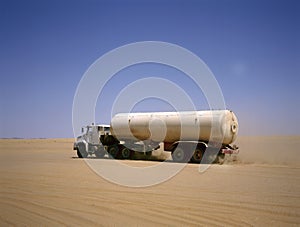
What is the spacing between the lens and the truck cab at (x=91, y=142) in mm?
25406

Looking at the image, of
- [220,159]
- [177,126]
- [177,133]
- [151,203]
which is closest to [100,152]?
[177,133]

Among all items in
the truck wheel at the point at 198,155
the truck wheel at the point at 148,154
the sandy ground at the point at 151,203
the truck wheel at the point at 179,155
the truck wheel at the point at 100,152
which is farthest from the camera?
the truck wheel at the point at 100,152

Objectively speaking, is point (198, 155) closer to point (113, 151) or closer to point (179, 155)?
point (179, 155)

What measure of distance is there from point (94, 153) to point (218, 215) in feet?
66.0

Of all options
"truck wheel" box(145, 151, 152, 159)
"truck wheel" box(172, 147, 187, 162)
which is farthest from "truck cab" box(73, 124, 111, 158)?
"truck wheel" box(172, 147, 187, 162)

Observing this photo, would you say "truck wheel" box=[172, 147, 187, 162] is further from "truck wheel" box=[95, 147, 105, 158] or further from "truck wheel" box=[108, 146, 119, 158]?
"truck wheel" box=[95, 147, 105, 158]

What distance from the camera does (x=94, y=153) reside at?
26.1 meters

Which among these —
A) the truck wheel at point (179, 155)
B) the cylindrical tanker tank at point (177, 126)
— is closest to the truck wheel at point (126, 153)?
the cylindrical tanker tank at point (177, 126)

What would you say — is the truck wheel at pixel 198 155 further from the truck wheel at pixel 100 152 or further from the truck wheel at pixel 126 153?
the truck wheel at pixel 100 152

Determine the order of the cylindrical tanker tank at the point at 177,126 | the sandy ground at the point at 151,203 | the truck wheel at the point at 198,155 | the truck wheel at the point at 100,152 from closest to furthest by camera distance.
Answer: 1. the sandy ground at the point at 151,203
2. the cylindrical tanker tank at the point at 177,126
3. the truck wheel at the point at 198,155
4. the truck wheel at the point at 100,152

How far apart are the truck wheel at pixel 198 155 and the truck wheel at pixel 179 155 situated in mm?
662

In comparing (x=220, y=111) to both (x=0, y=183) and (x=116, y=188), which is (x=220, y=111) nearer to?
(x=116, y=188)

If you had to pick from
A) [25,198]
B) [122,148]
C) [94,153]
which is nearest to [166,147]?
[122,148]

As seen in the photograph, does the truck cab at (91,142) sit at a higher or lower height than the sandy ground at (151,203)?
higher
